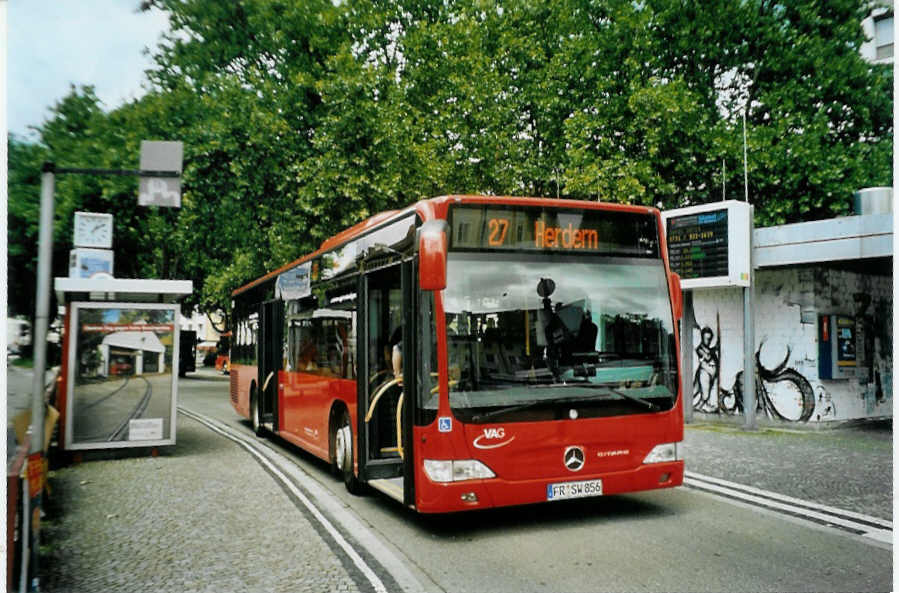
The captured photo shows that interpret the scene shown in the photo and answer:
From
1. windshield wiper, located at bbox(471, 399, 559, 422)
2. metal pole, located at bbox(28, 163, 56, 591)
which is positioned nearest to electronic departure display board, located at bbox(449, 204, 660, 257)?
windshield wiper, located at bbox(471, 399, 559, 422)

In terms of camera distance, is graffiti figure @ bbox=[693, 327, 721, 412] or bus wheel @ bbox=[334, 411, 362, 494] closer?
bus wheel @ bbox=[334, 411, 362, 494]

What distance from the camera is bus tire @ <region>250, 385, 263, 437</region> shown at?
13.9 metres

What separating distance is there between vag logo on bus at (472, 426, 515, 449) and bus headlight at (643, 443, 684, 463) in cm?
139

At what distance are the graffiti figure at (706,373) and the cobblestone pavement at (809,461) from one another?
3.53 ft

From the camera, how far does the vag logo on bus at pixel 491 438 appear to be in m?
6.18

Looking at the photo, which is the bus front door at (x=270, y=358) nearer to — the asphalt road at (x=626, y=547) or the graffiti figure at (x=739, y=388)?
the asphalt road at (x=626, y=547)

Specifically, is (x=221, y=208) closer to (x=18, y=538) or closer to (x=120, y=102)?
(x=120, y=102)

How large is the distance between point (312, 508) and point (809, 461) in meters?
6.70

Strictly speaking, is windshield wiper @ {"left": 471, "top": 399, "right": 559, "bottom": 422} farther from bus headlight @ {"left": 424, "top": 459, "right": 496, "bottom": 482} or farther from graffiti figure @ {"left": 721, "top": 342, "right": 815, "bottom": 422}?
graffiti figure @ {"left": 721, "top": 342, "right": 815, "bottom": 422}

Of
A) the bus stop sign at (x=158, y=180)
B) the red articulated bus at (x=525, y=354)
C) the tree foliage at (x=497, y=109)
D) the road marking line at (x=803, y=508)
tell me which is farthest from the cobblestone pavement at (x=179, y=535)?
the tree foliage at (x=497, y=109)

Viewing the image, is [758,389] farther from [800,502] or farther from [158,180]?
[158,180]

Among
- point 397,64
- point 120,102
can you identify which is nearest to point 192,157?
point 120,102

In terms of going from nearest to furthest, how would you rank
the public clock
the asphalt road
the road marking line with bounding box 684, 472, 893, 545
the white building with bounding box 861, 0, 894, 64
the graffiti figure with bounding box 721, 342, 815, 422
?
the asphalt road
the road marking line with bounding box 684, 472, 893, 545
the public clock
the graffiti figure with bounding box 721, 342, 815, 422
the white building with bounding box 861, 0, 894, 64

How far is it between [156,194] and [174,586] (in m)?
4.81
